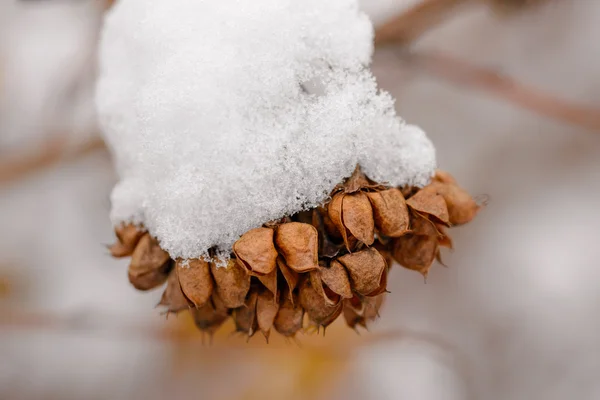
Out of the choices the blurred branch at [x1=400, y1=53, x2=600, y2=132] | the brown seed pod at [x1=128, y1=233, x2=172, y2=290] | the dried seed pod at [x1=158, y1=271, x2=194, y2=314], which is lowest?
the dried seed pod at [x1=158, y1=271, x2=194, y2=314]

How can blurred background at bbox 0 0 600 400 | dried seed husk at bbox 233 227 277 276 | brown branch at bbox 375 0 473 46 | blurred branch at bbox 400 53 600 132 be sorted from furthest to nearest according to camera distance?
blurred background at bbox 0 0 600 400
blurred branch at bbox 400 53 600 132
brown branch at bbox 375 0 473 46
dried seed husk at bbox 233 227 277 276

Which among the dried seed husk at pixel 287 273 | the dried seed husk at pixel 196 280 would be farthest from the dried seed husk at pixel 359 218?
the dried seed husk at pixel 196 280

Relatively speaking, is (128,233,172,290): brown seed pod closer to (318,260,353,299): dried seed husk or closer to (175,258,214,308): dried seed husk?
(175,258,214,308): dried seed husk

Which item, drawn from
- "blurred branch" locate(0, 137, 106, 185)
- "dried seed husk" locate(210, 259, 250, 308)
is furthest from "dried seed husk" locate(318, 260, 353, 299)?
"blurred branch" locate(0, 137, 106, 185)

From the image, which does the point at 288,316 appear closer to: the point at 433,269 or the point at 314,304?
the point at 314,304

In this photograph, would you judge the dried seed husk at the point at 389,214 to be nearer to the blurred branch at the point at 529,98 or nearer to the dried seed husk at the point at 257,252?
the dried seed husk at the point at 257,252

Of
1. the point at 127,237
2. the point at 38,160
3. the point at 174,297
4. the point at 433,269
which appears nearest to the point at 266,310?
the point at 174,297
